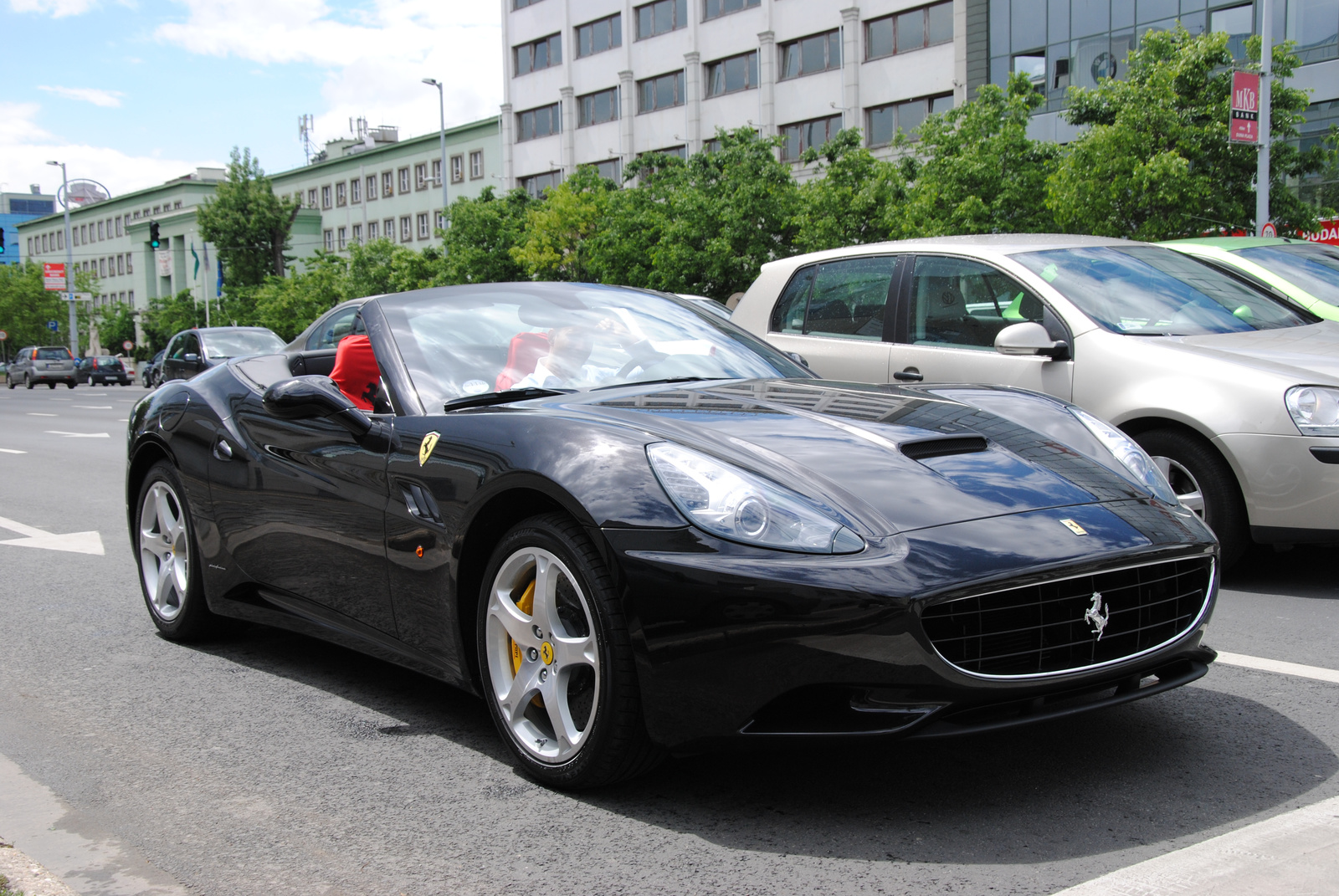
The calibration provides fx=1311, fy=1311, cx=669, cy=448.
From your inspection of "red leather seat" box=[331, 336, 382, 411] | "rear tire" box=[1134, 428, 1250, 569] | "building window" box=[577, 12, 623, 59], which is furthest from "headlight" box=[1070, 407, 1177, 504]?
"building window" box=[577, 12, 623, 59]

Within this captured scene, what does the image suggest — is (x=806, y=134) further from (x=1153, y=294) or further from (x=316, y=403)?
(x=316, y=403)

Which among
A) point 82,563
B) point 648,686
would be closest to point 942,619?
point 648,686

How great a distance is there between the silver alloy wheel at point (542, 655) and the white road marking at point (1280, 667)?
2.35 meters

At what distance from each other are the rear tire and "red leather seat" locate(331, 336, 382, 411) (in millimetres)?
3283

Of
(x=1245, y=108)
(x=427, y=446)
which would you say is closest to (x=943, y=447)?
(x=427, y=446)

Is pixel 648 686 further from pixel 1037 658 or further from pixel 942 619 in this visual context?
pixel 1037 658

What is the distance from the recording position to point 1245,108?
19719 mm

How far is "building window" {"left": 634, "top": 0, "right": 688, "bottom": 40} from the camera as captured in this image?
53500 millimetres

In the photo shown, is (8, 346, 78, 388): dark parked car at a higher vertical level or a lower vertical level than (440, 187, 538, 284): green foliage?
lower

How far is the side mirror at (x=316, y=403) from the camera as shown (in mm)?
3881

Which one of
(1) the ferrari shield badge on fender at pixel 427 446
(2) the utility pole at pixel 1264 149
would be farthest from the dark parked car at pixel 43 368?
(1) the ferrari shield badge on fender at pixel 427 446

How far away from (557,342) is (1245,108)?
18567mm

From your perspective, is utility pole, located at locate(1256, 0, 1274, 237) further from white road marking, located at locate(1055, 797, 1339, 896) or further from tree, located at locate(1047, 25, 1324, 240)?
white road marking, located at locate(1055, 797, 1339, 896)

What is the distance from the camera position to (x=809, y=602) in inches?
109
